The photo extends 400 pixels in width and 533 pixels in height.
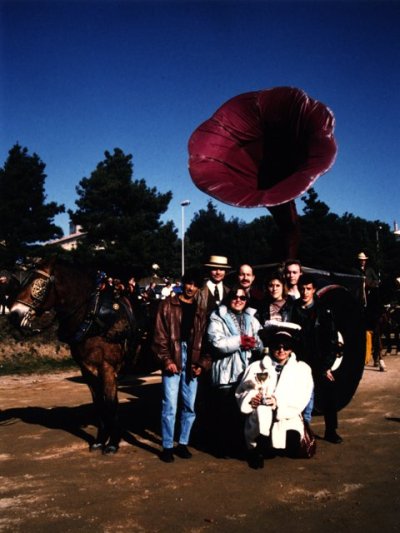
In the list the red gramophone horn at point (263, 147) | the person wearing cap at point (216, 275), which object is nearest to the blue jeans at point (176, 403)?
the person wearing cap at point (216, 275)

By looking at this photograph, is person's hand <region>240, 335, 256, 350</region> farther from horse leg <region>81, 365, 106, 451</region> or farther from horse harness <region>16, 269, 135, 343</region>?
horse leg <region>81, 365, 106, 451</region>

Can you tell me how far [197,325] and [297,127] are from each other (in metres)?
3.12

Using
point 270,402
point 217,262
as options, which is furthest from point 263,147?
point 270,402

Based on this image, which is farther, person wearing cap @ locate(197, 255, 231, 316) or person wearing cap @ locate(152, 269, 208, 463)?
person wearing cap @ locate(197, 255, 231, 316)

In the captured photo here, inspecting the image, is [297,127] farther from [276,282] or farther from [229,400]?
[229,400]

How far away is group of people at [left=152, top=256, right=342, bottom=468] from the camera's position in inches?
148

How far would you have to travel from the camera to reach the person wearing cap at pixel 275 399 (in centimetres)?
373

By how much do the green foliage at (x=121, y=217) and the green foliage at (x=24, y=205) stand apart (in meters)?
1.92

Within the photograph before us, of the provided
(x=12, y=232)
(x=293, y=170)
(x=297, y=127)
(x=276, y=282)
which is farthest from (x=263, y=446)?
(x=12, y=232)

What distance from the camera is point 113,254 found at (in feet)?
85.8

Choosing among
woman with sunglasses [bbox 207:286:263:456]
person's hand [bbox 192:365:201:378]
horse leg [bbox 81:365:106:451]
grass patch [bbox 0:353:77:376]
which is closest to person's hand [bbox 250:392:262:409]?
woman with sunglasses [bbox 207:286:263:456]

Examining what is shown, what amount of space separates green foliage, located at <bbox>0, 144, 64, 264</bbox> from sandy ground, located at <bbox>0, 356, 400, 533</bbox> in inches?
940

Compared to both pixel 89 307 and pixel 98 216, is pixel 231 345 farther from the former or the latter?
pixel 98 216

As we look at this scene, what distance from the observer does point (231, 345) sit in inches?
156
